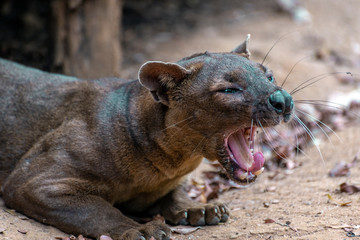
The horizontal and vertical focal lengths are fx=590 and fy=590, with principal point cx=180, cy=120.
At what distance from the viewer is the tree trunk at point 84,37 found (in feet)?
26.5

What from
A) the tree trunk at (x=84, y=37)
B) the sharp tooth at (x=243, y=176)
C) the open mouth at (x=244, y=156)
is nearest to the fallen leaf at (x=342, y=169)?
the open mouth at (x=244, y=156)

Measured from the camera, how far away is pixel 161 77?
16.4 feet

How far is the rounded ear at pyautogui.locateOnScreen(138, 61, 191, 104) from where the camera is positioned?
490 cm

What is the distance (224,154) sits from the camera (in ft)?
16.1

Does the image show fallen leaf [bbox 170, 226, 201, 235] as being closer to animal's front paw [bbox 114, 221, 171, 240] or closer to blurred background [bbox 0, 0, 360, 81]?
animal's front paw [bbox 114, 221, 171, 240]

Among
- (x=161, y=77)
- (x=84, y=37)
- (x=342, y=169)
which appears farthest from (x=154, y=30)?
(x=161, y=77)

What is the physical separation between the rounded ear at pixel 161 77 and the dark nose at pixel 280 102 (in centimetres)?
77

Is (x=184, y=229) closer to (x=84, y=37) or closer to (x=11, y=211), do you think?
(x=11, y=211)

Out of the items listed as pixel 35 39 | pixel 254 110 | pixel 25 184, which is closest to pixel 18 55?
pixel 35 39

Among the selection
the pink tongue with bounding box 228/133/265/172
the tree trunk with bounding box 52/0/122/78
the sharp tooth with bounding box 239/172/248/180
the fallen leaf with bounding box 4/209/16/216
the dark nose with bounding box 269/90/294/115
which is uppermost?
the tree trunk with bounding box 52/0/122/78

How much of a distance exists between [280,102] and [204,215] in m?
1.46

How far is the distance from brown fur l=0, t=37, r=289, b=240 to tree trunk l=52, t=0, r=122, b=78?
2245 millimetres

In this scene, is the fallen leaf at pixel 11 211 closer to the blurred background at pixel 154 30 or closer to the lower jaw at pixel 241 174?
the lower jaw at pixel 241 174

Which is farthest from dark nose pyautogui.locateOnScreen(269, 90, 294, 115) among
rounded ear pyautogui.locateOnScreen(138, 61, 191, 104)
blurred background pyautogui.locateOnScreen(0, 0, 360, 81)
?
→ blurred background pyautogui.locateOnScreen(0, 0, 360, 81)
